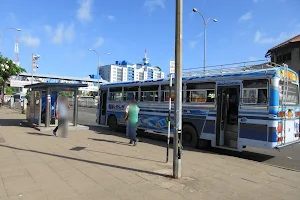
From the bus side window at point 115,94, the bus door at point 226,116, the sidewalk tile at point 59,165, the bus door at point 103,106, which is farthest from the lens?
the bus door at point 103,106

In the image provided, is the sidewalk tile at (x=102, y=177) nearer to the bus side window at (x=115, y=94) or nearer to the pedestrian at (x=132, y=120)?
the pedestrian at (x=132, y=120)

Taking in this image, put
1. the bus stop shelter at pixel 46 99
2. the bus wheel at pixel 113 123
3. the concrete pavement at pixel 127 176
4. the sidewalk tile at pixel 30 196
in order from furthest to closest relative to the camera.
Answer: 1. the bus wheel at pixel 113 123
2. the bus stop shelter at pixel 46 99
3. the concrete pavement at pixel 127 176
4. the sidewalk tile at pixel 30 196

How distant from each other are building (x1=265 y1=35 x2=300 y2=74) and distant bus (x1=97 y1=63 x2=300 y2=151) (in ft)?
83.7

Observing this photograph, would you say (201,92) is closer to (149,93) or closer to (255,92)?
(255,92)

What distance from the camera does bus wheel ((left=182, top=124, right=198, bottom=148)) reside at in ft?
35.5

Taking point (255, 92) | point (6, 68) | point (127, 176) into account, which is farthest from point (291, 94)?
point (6, 68)

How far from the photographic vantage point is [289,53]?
33719mm

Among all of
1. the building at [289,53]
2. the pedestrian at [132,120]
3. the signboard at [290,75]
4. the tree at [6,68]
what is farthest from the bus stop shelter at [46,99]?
the building at [289,53]

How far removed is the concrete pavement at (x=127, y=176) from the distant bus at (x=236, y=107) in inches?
40.8

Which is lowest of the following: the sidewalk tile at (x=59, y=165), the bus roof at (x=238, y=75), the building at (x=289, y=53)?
the sidewalk tile at (x=59, y=165)

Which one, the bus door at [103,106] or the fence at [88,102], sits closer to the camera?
the bus door at [103,106]

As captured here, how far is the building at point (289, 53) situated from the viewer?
107ft

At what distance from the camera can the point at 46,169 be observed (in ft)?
22.0

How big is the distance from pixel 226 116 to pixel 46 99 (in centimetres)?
934
